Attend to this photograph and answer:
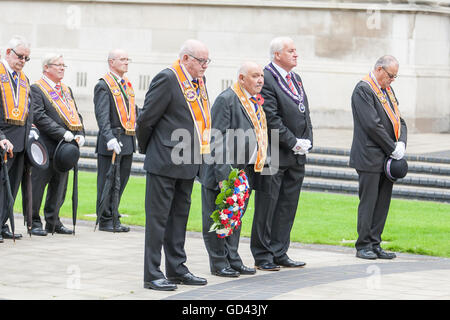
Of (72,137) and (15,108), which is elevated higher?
(15,108)

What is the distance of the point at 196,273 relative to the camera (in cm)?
973

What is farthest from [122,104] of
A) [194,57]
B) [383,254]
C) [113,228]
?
[194,57]

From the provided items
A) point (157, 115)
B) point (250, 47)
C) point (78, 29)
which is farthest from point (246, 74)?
point (78, 29)

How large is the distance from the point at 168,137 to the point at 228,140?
0.79 metres

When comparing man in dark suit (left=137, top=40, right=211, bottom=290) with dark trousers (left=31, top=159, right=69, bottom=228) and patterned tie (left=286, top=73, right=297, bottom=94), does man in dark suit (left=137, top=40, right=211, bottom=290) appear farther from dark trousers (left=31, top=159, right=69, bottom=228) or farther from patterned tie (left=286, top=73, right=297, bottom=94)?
dark trousers (left=31, top=159, right=69, bottom=228)

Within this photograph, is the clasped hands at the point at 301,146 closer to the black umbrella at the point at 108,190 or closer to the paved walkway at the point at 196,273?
the paved walkway at the point at 196,273

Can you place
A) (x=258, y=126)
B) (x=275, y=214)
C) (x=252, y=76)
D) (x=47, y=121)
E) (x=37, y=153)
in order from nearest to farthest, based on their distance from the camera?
(x=252, y=76)
(x=258, y=126)
(x=275, y=214)
(x=37, y=153)
(x=47, y=121)

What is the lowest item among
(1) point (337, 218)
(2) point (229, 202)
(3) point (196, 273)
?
(3) point (196, 273)

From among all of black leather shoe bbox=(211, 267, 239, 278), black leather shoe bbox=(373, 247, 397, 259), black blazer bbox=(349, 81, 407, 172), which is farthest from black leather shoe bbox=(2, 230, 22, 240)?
black leather shoe bbox=(373, 247, 397, 259)

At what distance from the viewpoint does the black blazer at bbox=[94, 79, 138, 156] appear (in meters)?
12.6

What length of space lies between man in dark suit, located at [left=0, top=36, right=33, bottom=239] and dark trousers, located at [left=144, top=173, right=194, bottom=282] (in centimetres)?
295

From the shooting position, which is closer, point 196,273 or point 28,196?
point 196,273

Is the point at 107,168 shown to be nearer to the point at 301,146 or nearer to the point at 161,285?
the point at 301,146

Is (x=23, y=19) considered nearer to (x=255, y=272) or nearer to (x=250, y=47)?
(x=250, y=47)
